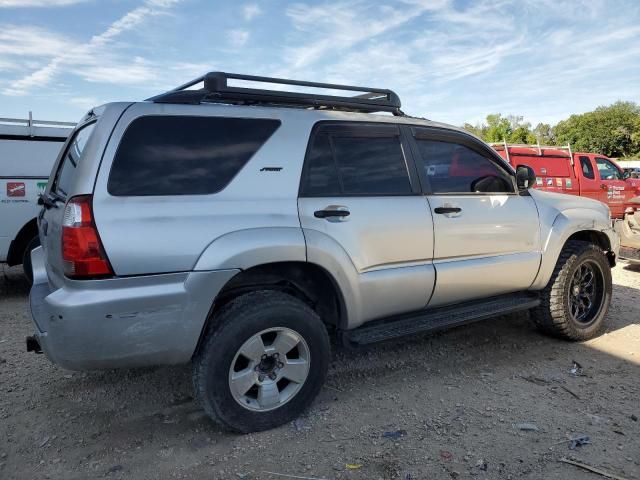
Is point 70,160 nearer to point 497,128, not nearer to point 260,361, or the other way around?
point 260,361

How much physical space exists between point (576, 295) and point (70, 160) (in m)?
4.26

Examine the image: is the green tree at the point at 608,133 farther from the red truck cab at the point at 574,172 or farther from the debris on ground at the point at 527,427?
the debris on ground at the point at 527,427

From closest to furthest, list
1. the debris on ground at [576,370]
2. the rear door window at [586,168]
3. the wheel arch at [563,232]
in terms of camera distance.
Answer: the debris on ground at [576,370] → the wheel arch at [563,232] → the rear door window at [586,168]

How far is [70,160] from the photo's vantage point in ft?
10.4

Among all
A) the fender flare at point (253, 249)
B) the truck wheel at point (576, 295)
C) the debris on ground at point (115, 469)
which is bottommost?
the debris on ground at point (115, 469)

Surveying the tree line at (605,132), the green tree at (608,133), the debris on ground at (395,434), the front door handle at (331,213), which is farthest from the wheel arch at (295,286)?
the green tree at (608,133)

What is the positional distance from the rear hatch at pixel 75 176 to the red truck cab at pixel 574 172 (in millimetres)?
9867

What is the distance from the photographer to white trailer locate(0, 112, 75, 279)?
5.94 metres

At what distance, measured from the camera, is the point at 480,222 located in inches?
146

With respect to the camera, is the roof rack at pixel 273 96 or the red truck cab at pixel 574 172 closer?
the roof rack at pixel 273 96

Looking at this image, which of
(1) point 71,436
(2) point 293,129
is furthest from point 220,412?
(2) point 293,129

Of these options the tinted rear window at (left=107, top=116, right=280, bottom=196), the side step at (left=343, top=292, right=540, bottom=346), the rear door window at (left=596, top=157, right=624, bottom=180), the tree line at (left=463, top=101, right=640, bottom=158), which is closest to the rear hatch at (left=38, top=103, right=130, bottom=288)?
the tinted rear window at (left=107, top=116, right=280, bottom=196)

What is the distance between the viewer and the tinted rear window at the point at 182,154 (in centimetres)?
259

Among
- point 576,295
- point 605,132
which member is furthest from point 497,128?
point 576,295
